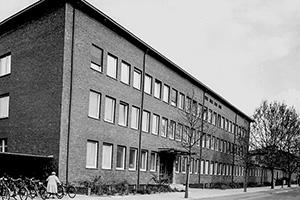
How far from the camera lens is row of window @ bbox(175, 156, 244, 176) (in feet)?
142

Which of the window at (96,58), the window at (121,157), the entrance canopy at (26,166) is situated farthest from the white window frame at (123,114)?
the entrance canopy at (26,166)

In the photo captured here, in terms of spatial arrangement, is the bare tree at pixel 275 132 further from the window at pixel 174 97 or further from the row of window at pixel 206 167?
the window at pixel 174 97

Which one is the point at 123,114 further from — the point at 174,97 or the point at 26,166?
the point at 174,97

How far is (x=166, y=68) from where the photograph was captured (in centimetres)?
3928

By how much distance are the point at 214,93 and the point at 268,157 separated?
12.7 m

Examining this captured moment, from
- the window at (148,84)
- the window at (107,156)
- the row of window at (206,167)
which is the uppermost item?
the window at (148,84)

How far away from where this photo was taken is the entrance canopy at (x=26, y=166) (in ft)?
80.0

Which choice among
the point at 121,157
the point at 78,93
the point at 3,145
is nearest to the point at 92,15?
the point at 78,93

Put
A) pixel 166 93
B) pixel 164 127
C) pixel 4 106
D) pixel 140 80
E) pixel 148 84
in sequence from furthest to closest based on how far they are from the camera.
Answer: pixel 166 93, pixel 164 127, pixel 148 84, pixel 140 80, pixel 4 106

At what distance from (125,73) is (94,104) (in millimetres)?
4983

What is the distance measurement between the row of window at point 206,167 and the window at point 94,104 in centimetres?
1556

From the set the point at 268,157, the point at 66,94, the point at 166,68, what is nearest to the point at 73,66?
the point at 66,94

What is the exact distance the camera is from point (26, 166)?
24953 mm

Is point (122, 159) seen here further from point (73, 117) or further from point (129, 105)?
point (73, 117)
